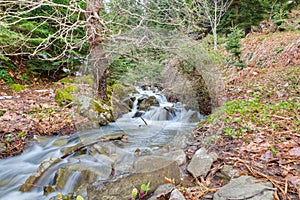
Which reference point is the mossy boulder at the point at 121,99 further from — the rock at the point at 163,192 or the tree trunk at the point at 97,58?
the rock at the point at 163,192

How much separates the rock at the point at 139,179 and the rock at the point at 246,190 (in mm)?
654

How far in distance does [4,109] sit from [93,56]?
7.79 feet

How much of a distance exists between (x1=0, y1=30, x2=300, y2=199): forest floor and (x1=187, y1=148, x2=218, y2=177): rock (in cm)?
8

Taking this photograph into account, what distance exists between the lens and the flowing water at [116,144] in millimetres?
2645

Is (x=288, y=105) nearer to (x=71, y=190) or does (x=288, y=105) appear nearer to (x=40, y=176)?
(x=71, y=190)

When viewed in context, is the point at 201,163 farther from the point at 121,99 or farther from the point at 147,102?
the point at 121,99

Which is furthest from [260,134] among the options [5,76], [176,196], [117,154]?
[5,76]

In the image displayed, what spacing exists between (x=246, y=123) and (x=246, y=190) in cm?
144

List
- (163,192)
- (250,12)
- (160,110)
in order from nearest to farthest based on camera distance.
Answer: (163,192) → (160,110) → (250,12)

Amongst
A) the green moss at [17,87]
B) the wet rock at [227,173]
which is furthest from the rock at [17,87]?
the wet rock at [227,173]

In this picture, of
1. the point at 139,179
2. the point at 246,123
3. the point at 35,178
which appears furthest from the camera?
the point at 246,123

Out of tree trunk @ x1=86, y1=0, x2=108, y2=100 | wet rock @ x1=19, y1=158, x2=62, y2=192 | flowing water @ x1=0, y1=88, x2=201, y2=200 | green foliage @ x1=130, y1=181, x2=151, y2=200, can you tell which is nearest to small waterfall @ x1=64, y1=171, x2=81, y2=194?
flowing water @ x1=0, y1=88, x2=201, y2=200

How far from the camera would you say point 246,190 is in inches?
64.9

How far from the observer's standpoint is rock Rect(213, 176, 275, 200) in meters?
1.57
